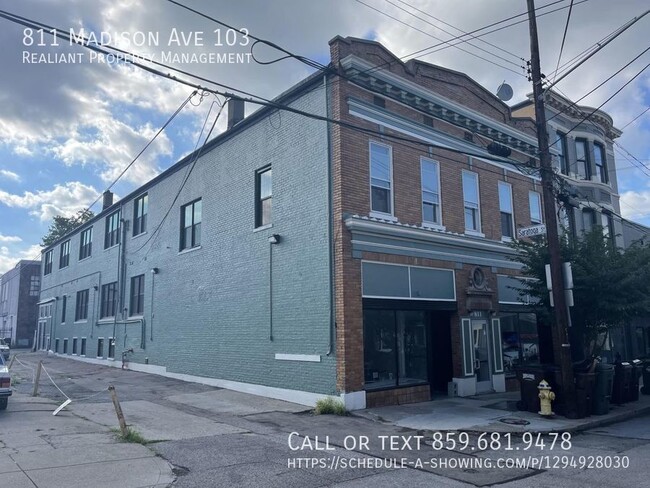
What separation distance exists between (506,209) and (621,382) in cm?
704

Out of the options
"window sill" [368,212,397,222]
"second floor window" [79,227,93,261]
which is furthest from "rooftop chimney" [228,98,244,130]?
"second floor window" [79,227,93,261]

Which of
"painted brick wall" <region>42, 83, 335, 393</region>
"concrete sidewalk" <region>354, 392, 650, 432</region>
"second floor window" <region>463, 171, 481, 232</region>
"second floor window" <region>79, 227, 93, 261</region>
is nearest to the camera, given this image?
"concrete sidewalk" <region>354, 392, 650, 432</region>

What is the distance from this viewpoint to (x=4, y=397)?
12320mm

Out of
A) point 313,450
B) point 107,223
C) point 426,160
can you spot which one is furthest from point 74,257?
point 313,450

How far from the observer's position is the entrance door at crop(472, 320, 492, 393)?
16.6 m

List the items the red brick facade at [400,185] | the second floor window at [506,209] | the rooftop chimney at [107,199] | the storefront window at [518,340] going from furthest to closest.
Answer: the rooftop chimney at [107,199], the second floor window at [506,209], the storefront window at [518,340], the red brick facade at [400,185]

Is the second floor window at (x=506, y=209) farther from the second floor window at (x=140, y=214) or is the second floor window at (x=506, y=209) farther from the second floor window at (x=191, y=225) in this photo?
the second floor window at (x=140, y=214)

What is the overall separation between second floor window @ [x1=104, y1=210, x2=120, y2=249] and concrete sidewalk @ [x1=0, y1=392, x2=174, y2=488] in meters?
17.9

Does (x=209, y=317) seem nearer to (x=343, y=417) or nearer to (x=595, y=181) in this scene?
(x=343, y=417)

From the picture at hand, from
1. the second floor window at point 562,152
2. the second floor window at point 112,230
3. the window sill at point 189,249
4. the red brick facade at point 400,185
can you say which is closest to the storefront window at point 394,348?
the red brick facade at point 400,185

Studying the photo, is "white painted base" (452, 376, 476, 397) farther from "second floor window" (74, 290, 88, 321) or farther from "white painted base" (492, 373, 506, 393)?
"second floor window" (74, 290, 88, 321)

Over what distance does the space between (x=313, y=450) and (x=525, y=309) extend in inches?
468

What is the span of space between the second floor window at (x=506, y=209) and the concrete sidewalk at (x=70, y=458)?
46.5 ft

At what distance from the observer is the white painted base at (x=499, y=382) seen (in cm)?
1714
